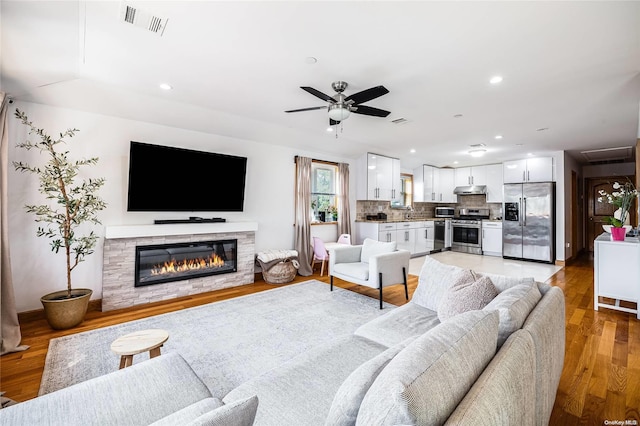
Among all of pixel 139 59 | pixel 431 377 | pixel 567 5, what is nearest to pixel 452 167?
pixel 567 5

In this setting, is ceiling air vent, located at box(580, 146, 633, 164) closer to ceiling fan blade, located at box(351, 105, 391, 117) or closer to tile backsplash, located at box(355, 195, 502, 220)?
tile backsplash, located at box(355, 195, 502, 220)

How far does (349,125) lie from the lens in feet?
14.8

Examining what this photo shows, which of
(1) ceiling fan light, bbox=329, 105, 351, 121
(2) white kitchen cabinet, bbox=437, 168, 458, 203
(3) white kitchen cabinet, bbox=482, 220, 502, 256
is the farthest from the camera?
(2) white kitchen cabinet, bbox=437, 168, 458, 203

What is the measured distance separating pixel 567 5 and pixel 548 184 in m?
5.97

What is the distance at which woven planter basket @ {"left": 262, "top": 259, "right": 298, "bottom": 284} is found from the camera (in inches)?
185

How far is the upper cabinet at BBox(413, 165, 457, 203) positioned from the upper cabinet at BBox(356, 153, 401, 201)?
136 cm

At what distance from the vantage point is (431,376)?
→ 814mm

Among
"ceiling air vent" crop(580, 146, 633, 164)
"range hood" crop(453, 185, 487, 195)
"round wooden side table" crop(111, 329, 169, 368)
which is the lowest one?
"round wooden side table" crop(111, 329, 169, 368)

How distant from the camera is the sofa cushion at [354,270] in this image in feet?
11.9

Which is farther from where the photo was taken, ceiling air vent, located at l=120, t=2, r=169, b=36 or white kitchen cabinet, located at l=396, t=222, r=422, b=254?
white kitchen cabinet, located at l=396, t=222, r=422, b=254

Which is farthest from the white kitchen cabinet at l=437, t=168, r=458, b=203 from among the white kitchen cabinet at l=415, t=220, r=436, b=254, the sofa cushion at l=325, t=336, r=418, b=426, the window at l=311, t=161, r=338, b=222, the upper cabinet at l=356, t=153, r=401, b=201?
the sofa cushion at l=325, t=336, r=418, b=426

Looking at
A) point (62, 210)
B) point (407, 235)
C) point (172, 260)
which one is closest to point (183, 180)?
point (172, 260)

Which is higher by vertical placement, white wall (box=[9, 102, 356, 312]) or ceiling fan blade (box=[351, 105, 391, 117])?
ceiling fan blade (box=[351, 105, 391, 117])

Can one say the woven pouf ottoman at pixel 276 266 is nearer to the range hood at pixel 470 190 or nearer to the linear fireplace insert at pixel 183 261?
the linear fireplace insert at pixel 183 261
